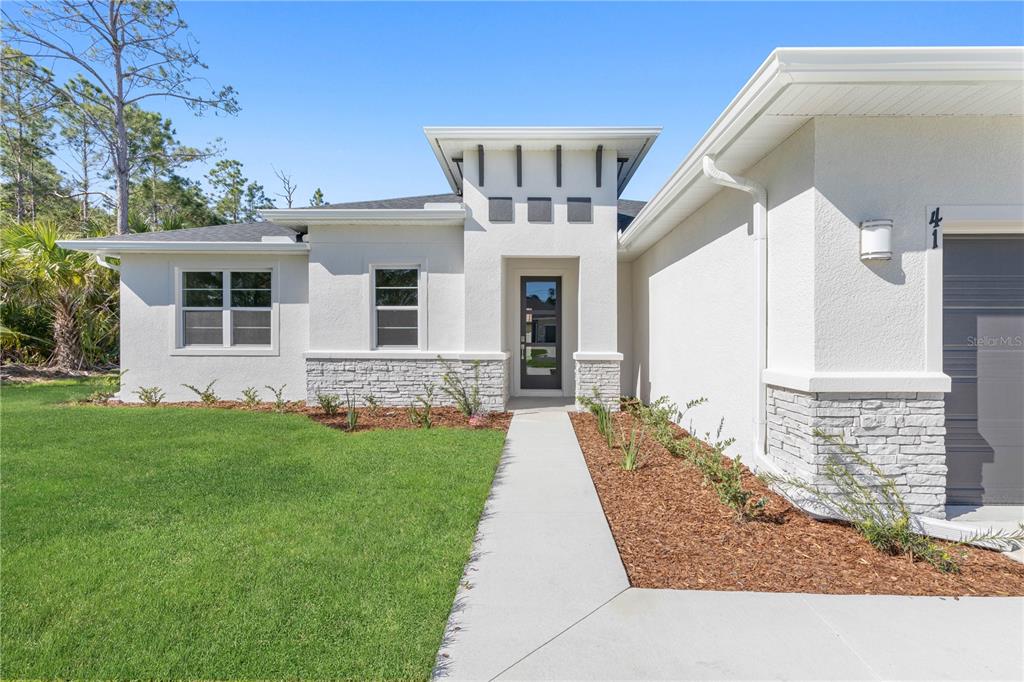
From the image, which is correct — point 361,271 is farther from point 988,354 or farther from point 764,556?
point 988,354

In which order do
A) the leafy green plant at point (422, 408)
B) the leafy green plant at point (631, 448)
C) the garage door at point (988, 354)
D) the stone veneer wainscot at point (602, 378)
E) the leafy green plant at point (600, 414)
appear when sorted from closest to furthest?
1. the garage door at point (988, 354)
2. the leafy green plant at point (631, 448)
3. the leafy green plant at point (600, 414)
4. the leafy green plant at point (422, 408)
5. the stone veneer wainscot at point (602, 378)

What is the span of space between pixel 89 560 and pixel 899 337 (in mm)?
6460

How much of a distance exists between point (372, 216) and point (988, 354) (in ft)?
29.4

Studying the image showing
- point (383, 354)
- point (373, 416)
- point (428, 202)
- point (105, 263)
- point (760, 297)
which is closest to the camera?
point (760, 297)

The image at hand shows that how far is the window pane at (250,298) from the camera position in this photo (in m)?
10.2

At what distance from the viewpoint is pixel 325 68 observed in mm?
8922

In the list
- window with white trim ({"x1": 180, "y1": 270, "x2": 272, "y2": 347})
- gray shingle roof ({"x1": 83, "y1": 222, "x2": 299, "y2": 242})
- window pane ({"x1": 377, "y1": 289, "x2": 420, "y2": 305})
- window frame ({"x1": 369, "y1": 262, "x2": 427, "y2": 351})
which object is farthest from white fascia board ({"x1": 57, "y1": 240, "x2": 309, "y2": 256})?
window pane ({"x1": 377, "y1": 289, "x2": 420, "y2": 305})

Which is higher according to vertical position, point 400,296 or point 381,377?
point 400,296

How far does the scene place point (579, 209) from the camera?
937 centimetres

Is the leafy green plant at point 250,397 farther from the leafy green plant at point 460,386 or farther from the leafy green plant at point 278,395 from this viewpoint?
the leafy green plant at point 460,386

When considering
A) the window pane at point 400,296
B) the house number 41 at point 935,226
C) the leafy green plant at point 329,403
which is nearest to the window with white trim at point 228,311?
the leafy green plant at point 329,403

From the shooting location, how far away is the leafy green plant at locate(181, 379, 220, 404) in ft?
32.5

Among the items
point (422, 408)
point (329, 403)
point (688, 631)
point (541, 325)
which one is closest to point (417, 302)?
point (422, 408)

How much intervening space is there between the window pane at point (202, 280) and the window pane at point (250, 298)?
431mm
